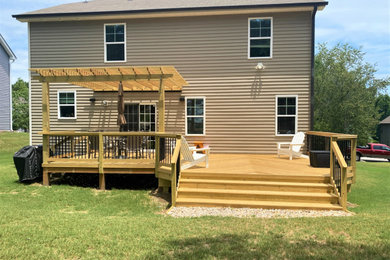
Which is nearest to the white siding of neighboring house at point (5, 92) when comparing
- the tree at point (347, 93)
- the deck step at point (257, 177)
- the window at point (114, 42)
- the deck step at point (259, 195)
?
the window at point (114, 42)

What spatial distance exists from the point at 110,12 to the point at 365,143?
20.3 metres

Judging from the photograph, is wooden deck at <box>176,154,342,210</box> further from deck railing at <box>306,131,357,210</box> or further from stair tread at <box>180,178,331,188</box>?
deck railing at <box>306,131,357,210</box>

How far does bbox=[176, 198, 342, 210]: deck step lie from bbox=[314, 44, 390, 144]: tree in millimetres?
17210

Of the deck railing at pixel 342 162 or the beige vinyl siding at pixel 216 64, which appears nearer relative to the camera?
the deck railing at pixel 342 162

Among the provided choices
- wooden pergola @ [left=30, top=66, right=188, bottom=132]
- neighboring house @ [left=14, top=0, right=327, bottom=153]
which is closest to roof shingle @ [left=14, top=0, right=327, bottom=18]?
neighboring house @ [left=14, top=0, right=327, bottom=153]

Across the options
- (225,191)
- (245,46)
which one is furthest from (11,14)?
(225,191)

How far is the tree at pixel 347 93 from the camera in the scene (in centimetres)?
2025

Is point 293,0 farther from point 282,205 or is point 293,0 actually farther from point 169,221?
point 169,221

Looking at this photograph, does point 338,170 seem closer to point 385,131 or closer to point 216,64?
point 216,64

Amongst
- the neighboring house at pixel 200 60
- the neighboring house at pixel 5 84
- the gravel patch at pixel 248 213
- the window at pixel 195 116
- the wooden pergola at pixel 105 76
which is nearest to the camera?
the gravel patch at pixel 248 213

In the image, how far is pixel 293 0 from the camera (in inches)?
388

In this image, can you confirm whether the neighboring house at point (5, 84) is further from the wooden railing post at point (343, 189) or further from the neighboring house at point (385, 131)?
the neighboring house at point (385, 131)

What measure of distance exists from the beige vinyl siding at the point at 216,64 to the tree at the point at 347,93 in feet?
41.7

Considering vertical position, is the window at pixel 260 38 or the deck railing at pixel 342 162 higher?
the window at pixel 260 38
